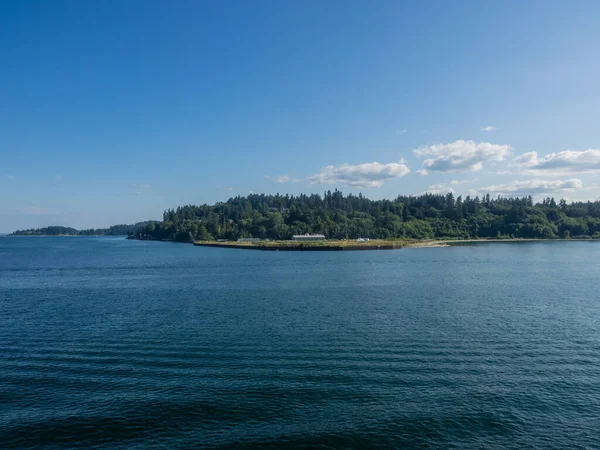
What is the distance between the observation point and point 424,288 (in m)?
56.9

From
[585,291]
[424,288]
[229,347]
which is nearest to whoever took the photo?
[229,347]

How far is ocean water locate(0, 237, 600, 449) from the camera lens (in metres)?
18.4

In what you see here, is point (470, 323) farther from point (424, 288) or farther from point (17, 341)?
point (17, 341)

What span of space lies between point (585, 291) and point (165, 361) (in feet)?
174

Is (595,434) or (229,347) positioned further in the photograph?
(229,347)

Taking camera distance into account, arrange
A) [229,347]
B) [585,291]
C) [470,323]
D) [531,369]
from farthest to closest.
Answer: [585,291]
[470,323]
[229,347]
[531,369]

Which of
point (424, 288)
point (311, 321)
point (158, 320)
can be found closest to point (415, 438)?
point (311, 321)

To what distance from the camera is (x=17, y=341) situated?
1252 inches

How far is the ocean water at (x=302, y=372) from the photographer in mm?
18438

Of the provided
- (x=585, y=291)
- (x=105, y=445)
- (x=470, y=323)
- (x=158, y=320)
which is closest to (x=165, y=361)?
(x=105, y=445)

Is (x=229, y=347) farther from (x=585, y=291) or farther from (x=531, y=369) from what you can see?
(x=585, y=291)

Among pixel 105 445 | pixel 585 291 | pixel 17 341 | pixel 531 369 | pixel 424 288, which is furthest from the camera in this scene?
pixel 424 288

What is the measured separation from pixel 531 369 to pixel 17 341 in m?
36.9

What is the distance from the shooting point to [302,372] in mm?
24828
